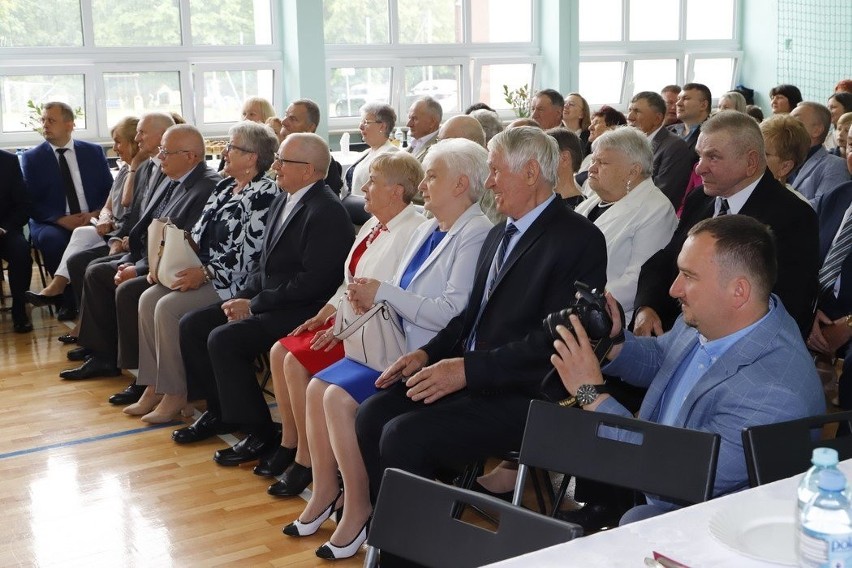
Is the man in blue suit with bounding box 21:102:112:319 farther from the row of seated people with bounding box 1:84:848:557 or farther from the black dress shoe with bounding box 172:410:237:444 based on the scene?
the row of seated people with bounding box 1:84:848:557

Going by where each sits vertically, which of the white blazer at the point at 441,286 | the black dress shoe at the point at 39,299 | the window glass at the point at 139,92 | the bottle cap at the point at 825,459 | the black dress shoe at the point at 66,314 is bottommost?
the black dress shoe at the point at 66,314

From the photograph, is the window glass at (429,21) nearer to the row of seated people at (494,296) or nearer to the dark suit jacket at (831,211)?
the row of seated people at (494,296)

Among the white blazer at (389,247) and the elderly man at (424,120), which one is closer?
the white blazer at (389,247)

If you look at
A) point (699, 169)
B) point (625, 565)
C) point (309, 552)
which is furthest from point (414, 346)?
point (625, 565)

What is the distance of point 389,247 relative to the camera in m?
3.79

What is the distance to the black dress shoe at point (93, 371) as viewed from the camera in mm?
5605

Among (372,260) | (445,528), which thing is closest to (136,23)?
(372,260)

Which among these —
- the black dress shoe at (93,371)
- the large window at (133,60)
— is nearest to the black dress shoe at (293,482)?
the black dress shoe at (93,371)

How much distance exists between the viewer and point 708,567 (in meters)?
1.53

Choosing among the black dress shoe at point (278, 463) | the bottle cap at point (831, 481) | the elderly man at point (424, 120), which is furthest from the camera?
the elderly man at point (424, 120)

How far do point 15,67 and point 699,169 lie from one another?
763cm

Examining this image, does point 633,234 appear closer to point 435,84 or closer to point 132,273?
point 132,273

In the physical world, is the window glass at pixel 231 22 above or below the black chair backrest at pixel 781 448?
above

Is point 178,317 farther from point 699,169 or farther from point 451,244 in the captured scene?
point 699,169
